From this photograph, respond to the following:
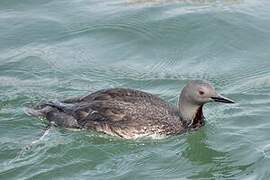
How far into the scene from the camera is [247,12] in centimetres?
1628

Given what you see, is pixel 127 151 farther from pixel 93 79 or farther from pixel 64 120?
pixel 93 79

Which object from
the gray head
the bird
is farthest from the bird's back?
the gray head

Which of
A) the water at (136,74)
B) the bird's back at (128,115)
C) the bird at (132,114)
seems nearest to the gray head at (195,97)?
the bird at (132,114)

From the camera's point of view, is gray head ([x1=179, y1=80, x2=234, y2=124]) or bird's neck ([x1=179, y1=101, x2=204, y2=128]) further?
bird's neck ([x1=179, y1=101, x2=204, y2=128])

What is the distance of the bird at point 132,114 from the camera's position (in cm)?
1211

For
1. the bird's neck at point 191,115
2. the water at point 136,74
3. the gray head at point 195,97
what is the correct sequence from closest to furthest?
the water at point 136,74
the gray head at point 195,97
the bird's neck at point 191,115

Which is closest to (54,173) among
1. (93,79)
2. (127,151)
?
(127,151)

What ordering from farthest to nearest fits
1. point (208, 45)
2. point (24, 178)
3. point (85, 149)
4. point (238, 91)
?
point (208, 45) → point (238, 91) → point (85, 149) → point (24, 178)

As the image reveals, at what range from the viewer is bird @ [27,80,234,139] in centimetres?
1211

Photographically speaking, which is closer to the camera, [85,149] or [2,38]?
[85,149]

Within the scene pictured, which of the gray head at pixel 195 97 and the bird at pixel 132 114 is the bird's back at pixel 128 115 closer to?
the bird at pixel 132 114

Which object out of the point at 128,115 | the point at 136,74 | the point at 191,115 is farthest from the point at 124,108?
the point at 136,74

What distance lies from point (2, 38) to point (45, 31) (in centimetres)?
78

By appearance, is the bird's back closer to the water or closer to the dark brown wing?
the dark brown wing
